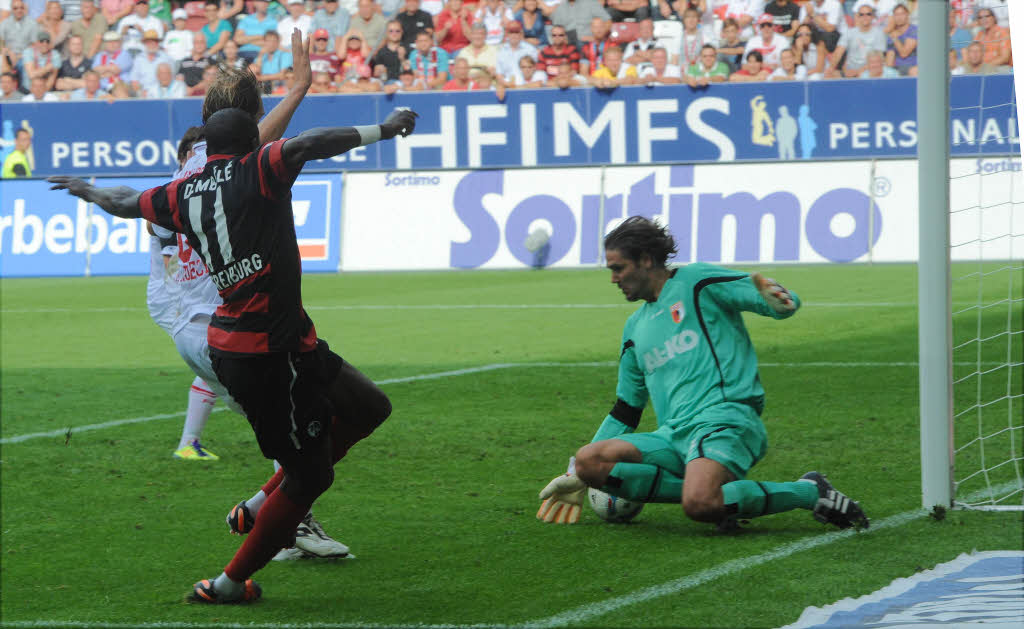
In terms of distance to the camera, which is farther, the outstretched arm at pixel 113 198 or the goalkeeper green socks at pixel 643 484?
the goalkeeper green socks at pixel 643 484

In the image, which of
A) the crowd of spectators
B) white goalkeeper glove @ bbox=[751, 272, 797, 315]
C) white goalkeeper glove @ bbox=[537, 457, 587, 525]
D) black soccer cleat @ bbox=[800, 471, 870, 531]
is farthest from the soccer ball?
the crowd of spectators

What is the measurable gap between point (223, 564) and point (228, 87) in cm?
188

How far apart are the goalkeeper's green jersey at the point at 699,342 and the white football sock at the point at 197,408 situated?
2.83 metres

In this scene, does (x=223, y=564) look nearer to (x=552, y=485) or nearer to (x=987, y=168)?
(x=552, y=485)

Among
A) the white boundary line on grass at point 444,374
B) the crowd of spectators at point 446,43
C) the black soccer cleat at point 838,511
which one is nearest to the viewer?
the black soccer cleat at point 838,511

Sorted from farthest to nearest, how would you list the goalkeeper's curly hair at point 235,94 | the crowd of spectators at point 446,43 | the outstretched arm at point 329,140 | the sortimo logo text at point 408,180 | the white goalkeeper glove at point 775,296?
the crowd of spectators at point 446,43
the sortimo logo text at point 408,180
the white goalkeeper glove at point 775,296
the goalkeeper's curly hair at point 235,94
the outstretched arm at point 329,140

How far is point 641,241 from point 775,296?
0.65m

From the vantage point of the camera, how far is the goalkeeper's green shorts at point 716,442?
552 centimetres

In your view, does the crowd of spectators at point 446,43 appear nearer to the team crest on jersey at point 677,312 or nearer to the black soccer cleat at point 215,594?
the team crest on jersey at point 677,312

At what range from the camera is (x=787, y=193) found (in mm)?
18141

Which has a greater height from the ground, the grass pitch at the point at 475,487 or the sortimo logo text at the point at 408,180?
the sortimo logo text at the point at 408,180

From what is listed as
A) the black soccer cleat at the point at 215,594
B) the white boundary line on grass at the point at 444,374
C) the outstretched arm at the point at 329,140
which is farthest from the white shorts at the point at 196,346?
the white boundary line on grass at the point at 444,374

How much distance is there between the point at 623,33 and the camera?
24.0 meters

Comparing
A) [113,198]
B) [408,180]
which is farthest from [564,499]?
[408,180]
